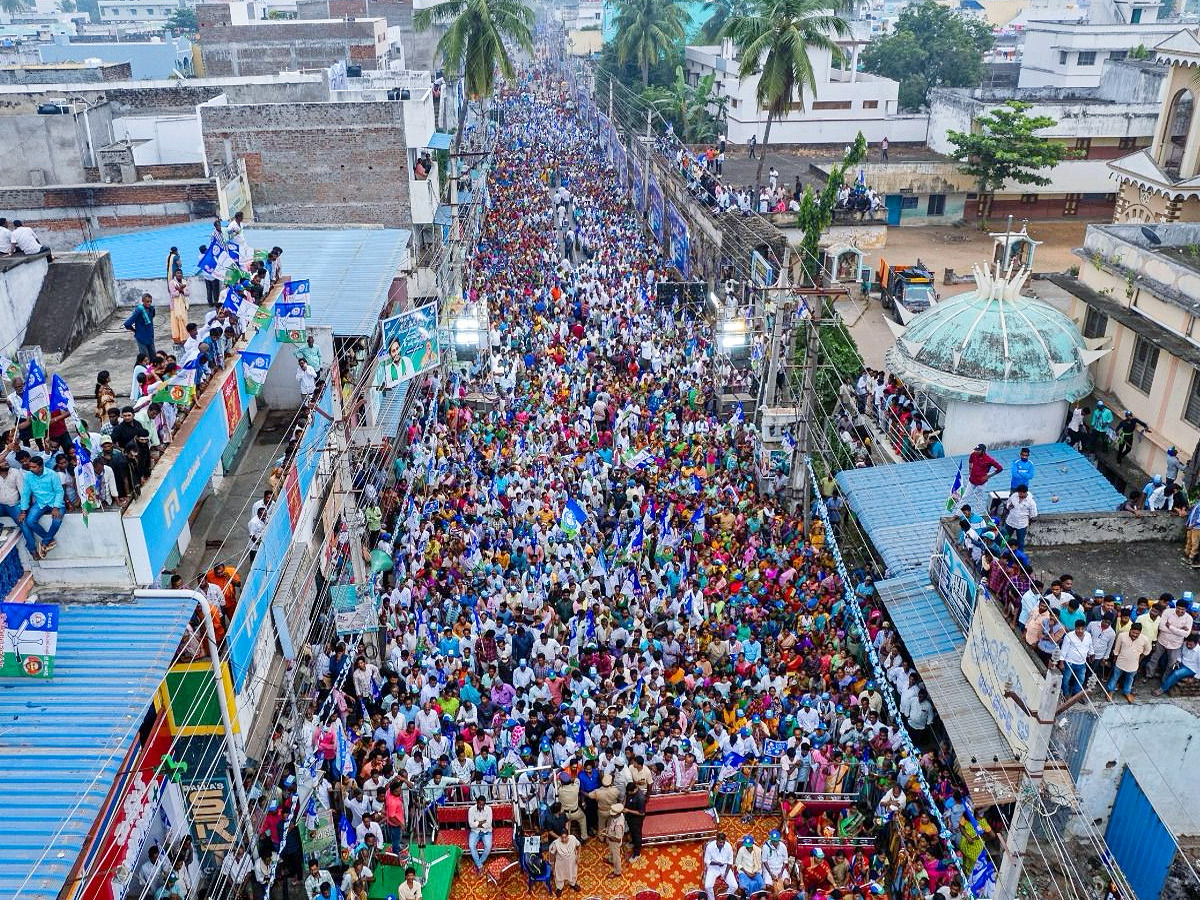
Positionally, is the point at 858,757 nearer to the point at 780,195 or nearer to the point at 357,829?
the point at 357,829

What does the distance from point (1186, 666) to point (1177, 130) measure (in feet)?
61.5

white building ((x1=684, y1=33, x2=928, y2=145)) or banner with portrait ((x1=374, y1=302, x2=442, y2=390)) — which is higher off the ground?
white building ((x1=684, y1=33, x2=928, y2=145))

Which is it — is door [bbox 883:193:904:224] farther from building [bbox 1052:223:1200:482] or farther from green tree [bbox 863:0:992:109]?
green tree [bbox 863:0:992:109]

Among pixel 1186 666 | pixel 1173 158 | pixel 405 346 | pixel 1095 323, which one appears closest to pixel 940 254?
pixel 1173 158

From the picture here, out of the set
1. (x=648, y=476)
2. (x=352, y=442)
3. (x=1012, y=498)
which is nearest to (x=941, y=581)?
(x=1012, y=498)

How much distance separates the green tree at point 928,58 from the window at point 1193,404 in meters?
43.6

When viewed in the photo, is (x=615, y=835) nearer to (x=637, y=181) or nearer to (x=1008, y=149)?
(x=1008, y=149)

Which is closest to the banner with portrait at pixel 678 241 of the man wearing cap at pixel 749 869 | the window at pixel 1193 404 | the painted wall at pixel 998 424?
the painted wall at pixel 998 424

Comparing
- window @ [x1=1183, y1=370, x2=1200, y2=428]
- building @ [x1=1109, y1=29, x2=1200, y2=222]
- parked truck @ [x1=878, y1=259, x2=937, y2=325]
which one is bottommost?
parked truck @ [x1=878, y1=259, x2=937, y2=325]

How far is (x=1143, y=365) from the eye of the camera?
64.8 feet

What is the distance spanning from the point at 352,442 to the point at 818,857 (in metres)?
11.3

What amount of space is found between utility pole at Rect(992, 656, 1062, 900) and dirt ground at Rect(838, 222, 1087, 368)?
17910mm

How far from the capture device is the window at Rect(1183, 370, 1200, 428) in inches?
717

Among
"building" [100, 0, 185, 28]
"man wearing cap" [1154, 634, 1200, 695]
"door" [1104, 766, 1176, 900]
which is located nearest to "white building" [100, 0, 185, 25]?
→ "building" [100, 0, 185, 28]
